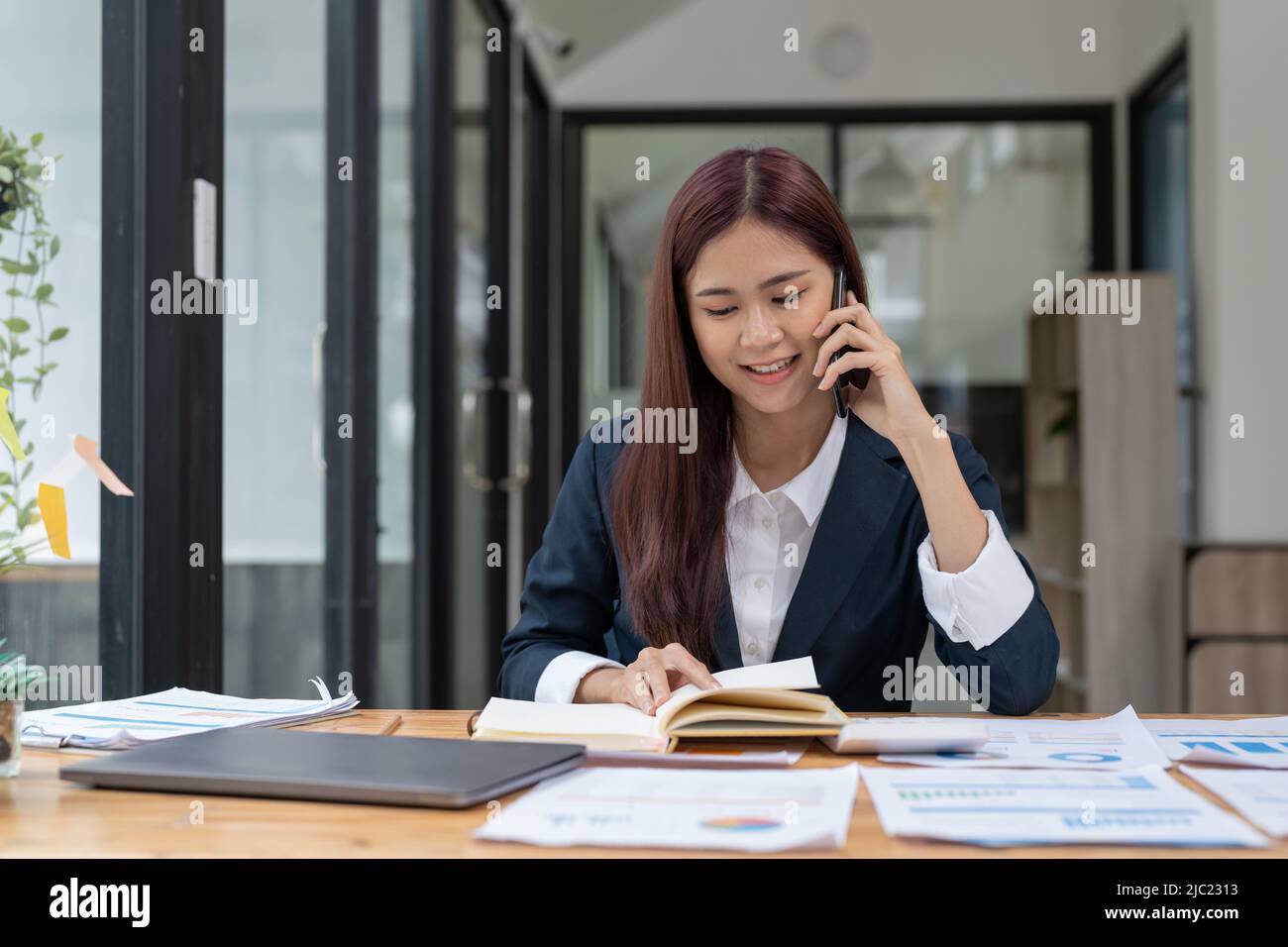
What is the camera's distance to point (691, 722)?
1.11 metres

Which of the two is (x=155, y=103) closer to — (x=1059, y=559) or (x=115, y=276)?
(x=115, y=276)

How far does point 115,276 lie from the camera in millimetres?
1754

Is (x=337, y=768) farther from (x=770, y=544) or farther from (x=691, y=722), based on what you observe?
(x=770, y=544)

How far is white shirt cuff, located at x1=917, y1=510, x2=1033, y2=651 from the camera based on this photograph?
1440 mm

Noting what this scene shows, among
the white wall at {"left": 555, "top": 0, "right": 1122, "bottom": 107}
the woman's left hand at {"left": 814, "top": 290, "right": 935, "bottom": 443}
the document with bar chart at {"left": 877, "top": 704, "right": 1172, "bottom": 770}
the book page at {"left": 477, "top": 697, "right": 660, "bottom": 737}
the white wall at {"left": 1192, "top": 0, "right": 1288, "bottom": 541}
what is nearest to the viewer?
the document with bar chart at {"left": 877, "top": 704, "right": 1172, "bottom": 770}

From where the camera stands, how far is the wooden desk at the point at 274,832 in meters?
0.77

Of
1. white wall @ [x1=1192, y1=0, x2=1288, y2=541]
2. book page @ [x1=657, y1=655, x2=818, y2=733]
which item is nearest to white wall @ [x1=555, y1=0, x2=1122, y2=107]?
white wall @ [x1=1192, y1=0, x2=1288, y2=541]

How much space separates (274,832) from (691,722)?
39cm

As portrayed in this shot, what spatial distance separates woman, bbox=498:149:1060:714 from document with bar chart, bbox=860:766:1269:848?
56 cm

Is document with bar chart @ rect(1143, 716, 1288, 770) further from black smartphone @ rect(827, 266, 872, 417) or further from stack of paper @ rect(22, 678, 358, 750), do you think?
stack of paper @ rect(22, 678, 358, 750)

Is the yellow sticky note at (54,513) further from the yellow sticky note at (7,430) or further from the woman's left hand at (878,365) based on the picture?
the woman's left hand at (878,365)

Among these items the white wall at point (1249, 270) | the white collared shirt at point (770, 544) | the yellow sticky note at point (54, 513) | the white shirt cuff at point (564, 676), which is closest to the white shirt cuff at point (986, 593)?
the white collared shirt at point (770, 544)

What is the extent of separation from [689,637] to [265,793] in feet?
2.57
